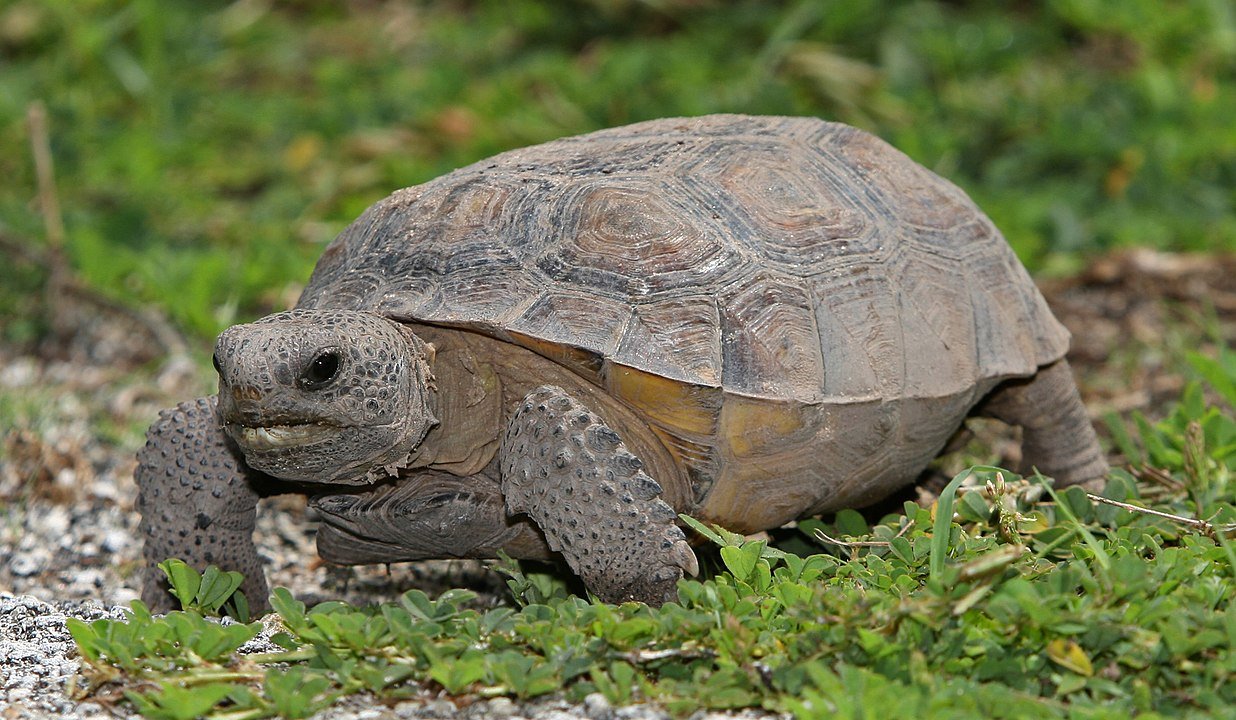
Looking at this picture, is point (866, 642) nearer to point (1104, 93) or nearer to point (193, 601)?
point (193, 601)

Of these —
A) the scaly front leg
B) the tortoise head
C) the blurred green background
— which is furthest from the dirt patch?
the tortoise head

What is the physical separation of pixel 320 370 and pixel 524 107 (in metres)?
5.27

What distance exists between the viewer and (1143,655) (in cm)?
250

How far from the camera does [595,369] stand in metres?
3.25

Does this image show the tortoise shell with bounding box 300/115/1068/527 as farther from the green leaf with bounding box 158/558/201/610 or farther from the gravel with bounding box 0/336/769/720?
the gravel with bounding box 0/336/769/720

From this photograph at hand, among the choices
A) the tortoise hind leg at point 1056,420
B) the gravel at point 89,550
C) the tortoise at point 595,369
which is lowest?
the tortoise hind leg at point 1056,420

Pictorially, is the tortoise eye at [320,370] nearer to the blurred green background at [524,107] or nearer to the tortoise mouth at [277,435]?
the tortoise mouth at [277,435]

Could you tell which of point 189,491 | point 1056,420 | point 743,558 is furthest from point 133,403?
point 1056,420

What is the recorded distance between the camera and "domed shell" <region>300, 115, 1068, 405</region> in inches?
→ 128

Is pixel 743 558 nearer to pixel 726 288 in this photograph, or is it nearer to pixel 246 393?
pixel 726 288

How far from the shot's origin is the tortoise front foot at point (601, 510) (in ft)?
10.1

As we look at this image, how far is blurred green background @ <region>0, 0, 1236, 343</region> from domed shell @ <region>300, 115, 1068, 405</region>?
Result: 243 centimetres

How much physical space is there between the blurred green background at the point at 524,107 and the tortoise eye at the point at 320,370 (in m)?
2.70

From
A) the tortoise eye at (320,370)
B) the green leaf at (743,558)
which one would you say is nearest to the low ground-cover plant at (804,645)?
the green leaf at (743,558)
